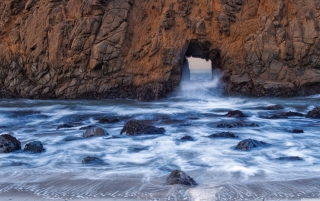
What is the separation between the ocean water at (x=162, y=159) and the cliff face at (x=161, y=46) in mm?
3908

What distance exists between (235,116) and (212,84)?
6.48 meters

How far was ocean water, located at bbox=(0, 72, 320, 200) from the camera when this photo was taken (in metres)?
5.34

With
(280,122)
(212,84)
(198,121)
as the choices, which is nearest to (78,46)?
(212,84)

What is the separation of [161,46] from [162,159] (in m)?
11.0

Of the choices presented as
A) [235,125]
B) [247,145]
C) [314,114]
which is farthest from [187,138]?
[314,114]

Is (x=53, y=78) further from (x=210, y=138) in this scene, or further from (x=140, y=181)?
(x=140, y=181)

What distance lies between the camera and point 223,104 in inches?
642

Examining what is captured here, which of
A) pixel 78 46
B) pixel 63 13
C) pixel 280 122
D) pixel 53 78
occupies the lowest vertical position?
pixel 280 122

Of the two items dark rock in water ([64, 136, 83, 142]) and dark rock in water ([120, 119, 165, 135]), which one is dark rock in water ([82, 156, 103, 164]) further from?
dark rock in water ([120, 119, 165, 135])

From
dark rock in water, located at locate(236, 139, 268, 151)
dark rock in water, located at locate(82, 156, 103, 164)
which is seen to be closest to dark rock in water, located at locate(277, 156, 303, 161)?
dark rock in water, located at locate(236, 139, 268, 151)

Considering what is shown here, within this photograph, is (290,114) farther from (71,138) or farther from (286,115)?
(71,138)

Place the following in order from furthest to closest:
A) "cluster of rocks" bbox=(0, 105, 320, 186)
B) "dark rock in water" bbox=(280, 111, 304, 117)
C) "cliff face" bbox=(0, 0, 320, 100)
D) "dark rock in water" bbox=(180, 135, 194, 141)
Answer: "cliff face" bbox=(0, 0, 320, 100), "dark rock in water" bbox=(280, 111, 304, 117), "dark rock in water" bbox=(180, 135, 194, 141), "cluster of rocks" bbox=(0, 105, 320, 186)

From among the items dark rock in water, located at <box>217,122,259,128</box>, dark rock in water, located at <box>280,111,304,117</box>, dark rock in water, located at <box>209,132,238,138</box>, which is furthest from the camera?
dark rock in water, located at <box>280,111,304,117</box>

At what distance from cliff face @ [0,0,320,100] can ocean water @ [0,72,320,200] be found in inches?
154
